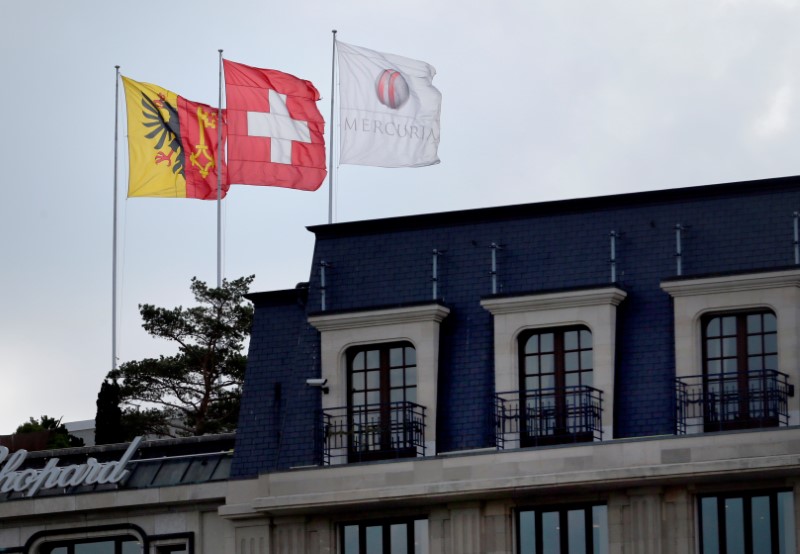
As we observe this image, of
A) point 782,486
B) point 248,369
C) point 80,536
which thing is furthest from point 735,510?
point 80,536

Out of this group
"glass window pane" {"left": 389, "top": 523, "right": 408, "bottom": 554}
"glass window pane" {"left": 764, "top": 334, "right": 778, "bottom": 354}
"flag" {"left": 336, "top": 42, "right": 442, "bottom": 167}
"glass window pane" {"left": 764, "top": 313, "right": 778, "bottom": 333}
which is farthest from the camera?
"flag" {"left": 336, "top": 42, "right": 442, "bottom": 167}

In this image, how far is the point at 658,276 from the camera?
5109 centimetres

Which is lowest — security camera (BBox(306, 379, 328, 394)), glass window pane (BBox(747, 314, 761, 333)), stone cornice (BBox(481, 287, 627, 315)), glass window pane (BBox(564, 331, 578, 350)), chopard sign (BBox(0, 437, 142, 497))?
chopard sign (BBox(0, 437, 142, 497))

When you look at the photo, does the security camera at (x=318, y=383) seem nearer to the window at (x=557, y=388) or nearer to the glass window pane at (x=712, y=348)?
the window at (x=557, y=388)

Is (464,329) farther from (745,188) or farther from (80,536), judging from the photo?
(80,536)

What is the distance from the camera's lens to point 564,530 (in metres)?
50.5

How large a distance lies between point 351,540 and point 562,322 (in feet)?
21.7

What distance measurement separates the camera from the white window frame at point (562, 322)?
50531 millimetres

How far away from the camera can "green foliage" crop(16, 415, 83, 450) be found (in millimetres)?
68125

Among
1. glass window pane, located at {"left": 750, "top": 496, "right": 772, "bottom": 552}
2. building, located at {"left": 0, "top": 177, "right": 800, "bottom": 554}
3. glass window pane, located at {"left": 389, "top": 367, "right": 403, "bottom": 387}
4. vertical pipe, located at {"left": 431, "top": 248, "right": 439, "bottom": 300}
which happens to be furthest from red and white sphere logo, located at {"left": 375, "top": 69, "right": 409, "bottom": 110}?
glass window pane, located at {"left": 750, "top": 496, "right": 772, "bottom": 552}

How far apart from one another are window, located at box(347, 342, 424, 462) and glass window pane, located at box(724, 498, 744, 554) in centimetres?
687

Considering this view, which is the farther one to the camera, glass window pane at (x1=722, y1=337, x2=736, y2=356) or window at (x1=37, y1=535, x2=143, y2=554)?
window at (x1=37, y1=535, x2=143, y2=554)

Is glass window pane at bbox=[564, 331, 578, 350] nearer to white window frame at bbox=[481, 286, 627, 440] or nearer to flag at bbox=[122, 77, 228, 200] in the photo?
white window frame at bbox=[481, 286, 627, 440]

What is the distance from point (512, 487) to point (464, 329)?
4130 mm
